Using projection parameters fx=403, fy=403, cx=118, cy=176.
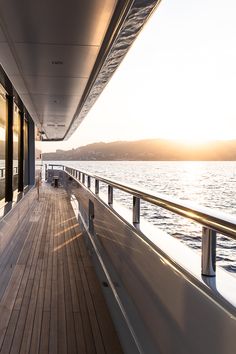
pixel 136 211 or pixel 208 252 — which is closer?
pixel 208 252

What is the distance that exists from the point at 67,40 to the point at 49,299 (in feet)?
6.00

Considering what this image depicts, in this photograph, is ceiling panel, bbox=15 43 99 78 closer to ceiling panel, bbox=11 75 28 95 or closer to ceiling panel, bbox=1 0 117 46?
ceiling panel, bbox=1 0 117 46

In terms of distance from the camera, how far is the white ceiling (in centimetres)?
211

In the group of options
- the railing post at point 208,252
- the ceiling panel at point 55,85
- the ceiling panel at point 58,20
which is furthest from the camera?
the ceiling panel at point 55,85

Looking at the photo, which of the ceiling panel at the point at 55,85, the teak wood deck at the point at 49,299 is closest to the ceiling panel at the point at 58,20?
the ceiling panel at the point at 55,85

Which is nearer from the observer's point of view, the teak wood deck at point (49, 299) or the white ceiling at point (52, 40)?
the white ceiling at point (52, 40)

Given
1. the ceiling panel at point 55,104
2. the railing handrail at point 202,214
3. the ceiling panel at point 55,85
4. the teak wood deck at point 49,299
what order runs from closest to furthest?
the railing handrail at point 202,214
the teak wood deck at point 49,299
the ceiling panel at point 55,85
the ceiling panel at point 55,104

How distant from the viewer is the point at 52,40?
267cm

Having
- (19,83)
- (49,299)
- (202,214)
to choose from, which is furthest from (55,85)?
(202,214)

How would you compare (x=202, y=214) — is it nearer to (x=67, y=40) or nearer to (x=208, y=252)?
(x=208, y=252)

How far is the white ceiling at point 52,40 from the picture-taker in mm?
2109

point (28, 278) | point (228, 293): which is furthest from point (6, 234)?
point (228, 293)

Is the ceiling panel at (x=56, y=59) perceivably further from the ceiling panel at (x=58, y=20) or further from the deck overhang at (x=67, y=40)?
the ceiling panel at (x=58, y=20)

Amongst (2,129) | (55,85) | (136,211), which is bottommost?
(136,211)
